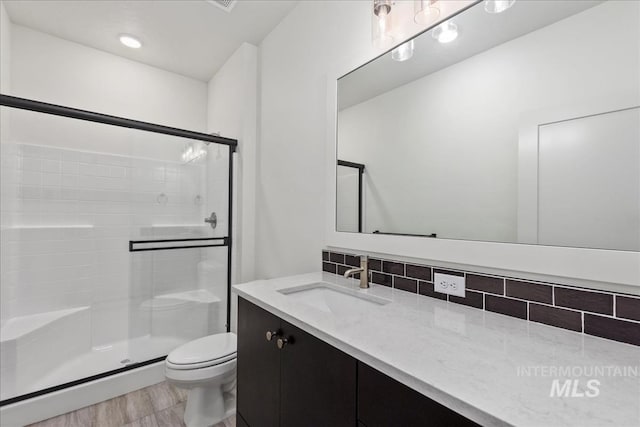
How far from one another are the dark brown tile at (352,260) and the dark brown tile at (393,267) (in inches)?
6.3

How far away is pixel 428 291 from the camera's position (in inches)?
44.5

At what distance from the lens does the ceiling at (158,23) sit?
1.97m

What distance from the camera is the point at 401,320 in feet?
2.89

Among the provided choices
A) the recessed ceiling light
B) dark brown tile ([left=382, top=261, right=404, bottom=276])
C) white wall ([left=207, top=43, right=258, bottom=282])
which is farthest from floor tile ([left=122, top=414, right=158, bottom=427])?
the recessed ceiling light

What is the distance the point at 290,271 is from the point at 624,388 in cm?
160

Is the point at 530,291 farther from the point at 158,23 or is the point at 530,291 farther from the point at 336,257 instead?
the point at 158,23

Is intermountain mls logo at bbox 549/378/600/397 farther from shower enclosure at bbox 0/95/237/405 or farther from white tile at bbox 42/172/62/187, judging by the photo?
white tile at bbox 42/172/62/187

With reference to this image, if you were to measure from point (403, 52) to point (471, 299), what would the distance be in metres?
1.04

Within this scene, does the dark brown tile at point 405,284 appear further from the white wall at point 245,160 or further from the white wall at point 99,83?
the white wall at point 99,83

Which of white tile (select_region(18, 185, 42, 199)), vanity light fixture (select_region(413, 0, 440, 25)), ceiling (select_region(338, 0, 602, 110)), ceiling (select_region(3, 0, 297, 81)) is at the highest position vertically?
ceiling (select_region(3, 0, 297, 81))

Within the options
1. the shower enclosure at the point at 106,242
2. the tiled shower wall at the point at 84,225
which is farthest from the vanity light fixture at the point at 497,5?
the tiled shower wall at the point at 84,225

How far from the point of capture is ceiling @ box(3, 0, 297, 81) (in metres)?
1.97

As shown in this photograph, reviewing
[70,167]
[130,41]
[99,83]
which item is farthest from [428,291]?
[99,83]

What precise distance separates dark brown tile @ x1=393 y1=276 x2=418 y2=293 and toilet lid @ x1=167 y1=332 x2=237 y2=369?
108 cm
